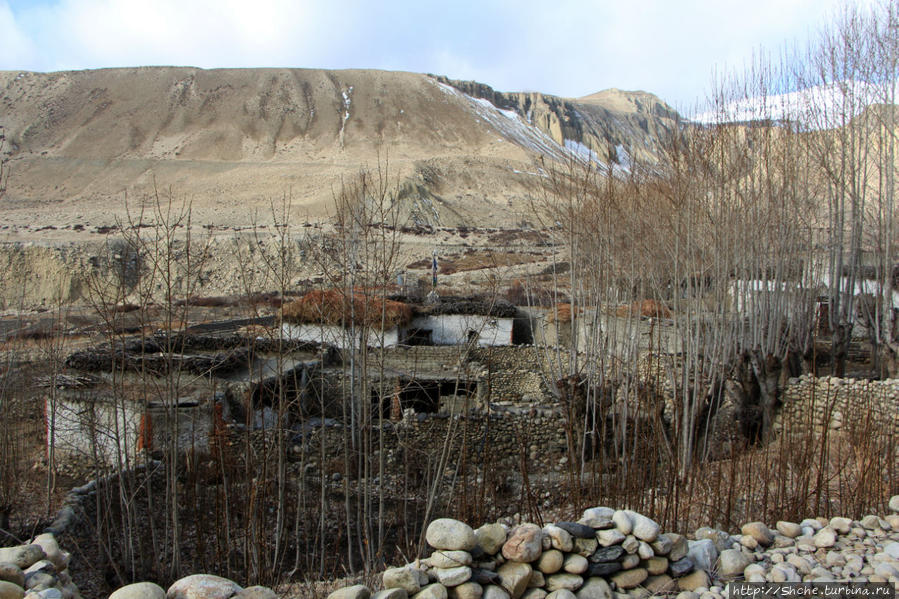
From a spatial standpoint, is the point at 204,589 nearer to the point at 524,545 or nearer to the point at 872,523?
the point at 524,545

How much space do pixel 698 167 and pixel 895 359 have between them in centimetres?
690

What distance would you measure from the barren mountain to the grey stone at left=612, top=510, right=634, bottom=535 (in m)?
39.8

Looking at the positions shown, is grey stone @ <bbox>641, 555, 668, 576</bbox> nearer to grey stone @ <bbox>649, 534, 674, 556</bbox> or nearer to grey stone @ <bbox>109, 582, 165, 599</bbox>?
grey stone @ <bbox>649, 534, 674, 556</bbox>

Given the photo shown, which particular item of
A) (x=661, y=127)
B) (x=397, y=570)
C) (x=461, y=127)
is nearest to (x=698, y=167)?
(x=661, y=127)

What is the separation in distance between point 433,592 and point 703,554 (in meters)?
2.17

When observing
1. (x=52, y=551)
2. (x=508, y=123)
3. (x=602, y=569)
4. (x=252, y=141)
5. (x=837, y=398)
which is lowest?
(x=837, y=398)

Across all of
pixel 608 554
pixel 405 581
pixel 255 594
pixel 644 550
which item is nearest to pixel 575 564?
pixel 608 554

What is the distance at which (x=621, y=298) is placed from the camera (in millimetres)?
12469

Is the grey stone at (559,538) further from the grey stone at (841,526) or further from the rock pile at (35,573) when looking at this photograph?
the rock pile at (35,573)

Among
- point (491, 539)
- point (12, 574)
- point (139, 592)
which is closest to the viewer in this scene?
point (139, 592)

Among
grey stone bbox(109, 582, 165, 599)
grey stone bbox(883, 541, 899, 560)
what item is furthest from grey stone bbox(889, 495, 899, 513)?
grey stone bbox(109, 582, 165, 599)

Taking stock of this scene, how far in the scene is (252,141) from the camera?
7456cm

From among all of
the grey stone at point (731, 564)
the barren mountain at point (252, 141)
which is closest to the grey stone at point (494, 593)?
the grey stone at point (731, 564)

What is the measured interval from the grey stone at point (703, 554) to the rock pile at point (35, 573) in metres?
4.21
